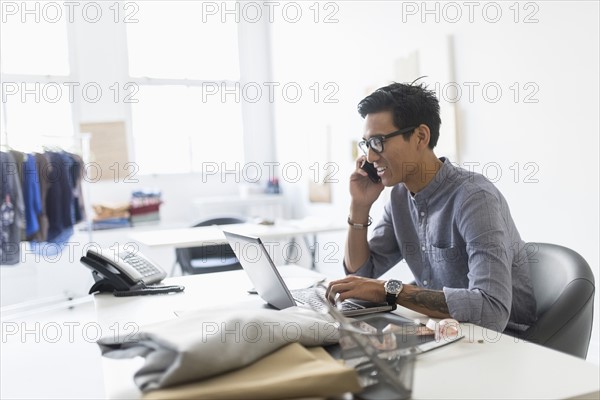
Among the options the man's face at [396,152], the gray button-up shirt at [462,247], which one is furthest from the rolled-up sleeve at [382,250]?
the man's face at [396,152]

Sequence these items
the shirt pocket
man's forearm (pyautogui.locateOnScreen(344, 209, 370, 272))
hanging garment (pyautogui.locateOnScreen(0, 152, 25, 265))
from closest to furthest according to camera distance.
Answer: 1. the shirt pocket
2. man's forearm (pyautogui.locateOnScreen(344, 209, 370, 272))
3. hanging garment (pyautogui.locateOnScreen(0, 152, 25, 265))

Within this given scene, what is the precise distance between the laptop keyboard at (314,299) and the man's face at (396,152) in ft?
1.43

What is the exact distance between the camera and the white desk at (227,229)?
11.1 ft

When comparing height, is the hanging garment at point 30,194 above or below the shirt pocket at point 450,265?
above

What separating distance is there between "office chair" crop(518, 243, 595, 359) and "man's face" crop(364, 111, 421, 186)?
52 centimetres

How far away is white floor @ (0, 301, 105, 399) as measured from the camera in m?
2.90

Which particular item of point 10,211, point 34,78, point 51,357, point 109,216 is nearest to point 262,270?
point 51,357

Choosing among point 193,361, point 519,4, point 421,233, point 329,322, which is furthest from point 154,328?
point 519,4

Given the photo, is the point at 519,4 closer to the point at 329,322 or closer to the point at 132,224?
the point at 329,322

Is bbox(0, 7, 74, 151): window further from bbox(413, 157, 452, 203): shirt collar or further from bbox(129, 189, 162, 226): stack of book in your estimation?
bbox(413, 157, 452, 203): shirt collar

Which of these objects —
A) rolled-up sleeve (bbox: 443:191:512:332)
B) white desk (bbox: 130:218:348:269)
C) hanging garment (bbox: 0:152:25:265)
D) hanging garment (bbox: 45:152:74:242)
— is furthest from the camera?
hanging garment (bbox: 45:152:74:242)

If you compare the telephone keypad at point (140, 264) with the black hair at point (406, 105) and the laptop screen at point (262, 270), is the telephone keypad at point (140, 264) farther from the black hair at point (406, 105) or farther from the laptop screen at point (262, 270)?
the black hair at point (406, 105)

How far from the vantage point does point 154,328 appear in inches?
40.2

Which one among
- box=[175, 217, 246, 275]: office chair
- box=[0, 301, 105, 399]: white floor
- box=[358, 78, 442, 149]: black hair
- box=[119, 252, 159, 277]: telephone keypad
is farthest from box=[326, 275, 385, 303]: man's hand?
box=[175, 217, 246, 275]: office chair
